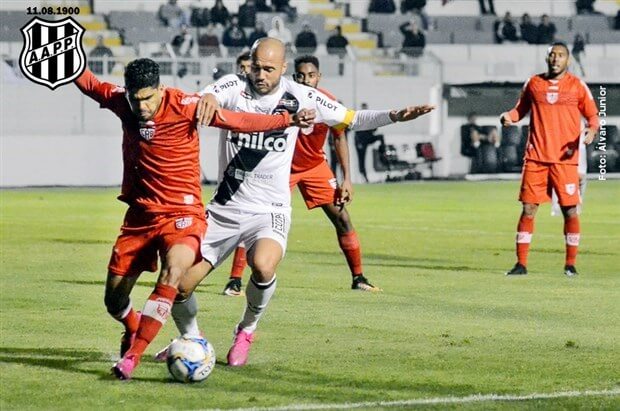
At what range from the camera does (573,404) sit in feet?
23.5

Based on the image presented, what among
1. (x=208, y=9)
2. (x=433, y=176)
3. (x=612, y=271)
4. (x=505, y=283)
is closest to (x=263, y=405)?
(x=505, y=283)

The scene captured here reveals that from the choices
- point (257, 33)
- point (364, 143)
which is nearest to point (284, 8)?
point (257, 33)

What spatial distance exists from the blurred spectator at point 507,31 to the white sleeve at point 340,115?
34.0 m

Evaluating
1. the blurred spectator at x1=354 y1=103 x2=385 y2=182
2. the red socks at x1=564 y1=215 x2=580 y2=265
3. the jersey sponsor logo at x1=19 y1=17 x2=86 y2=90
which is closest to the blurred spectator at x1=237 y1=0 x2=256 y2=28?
the jersey sponsor logo at x1=19 y1=17 x2=86 y2=90

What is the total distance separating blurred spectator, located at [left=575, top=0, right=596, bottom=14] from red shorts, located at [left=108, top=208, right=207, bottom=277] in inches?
1511

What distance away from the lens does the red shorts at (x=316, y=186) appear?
13.1 meters

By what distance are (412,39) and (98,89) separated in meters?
32.7

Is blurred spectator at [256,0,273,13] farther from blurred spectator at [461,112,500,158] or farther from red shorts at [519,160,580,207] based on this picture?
red shorts at [519,160,580,207]

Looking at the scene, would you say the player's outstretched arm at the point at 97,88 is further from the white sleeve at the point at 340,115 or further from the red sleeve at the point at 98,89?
the white sleeve at the point at 340,115

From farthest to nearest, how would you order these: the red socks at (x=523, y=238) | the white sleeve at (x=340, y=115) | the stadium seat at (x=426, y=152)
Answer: the stadium seat at (x=426, y=152) < the red socks at (x=523, y=238) < the white sleeve at (x=340, y=115)

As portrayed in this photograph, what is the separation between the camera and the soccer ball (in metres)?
7.77

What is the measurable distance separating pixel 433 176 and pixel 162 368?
99.3ft

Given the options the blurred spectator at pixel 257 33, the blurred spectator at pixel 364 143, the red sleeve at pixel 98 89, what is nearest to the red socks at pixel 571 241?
the red sleeve at pixel 98 89

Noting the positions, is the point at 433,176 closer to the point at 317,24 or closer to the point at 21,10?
the point at 317,24
